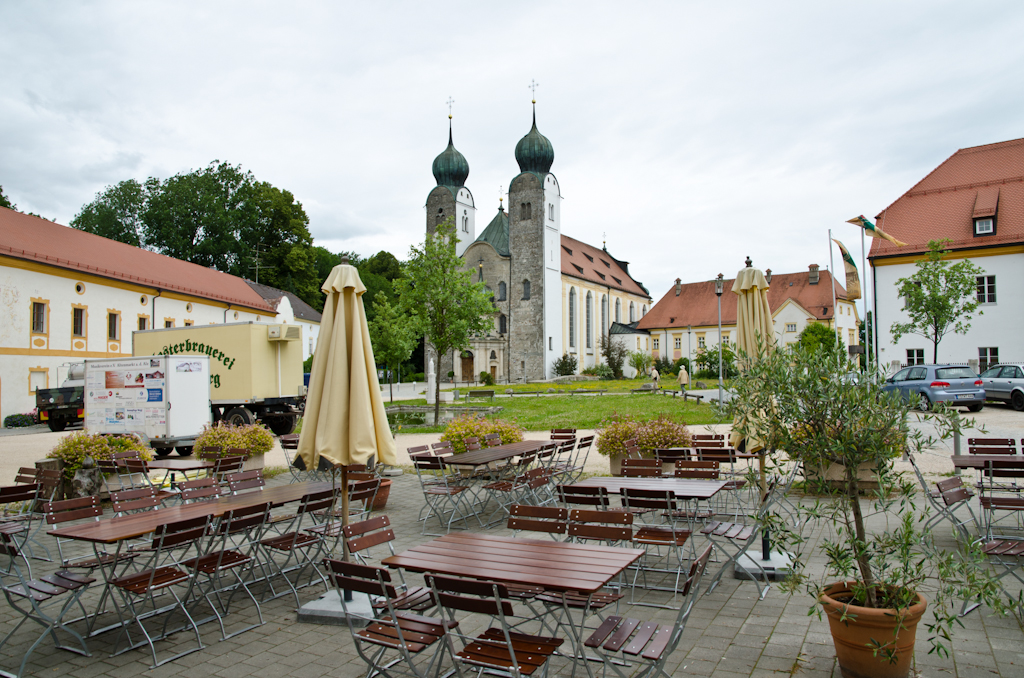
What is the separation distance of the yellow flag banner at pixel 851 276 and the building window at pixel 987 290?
28.3 feet

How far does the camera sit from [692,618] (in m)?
4.80

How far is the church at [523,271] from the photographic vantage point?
5084 centimetres

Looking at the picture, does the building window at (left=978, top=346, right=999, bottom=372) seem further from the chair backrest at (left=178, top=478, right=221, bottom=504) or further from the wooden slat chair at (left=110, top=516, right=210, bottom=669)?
the wooden slat chair at (left=110, top=516, right=210, bottom=669)

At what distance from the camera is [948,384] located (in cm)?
1988

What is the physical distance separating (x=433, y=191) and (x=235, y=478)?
1935 inches

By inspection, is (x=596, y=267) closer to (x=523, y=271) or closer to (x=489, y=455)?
(x=523, y=271)

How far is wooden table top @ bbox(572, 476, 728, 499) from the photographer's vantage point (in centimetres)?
607

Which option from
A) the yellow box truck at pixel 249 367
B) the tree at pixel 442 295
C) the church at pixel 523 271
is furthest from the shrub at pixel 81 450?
the church at pixel 523 271

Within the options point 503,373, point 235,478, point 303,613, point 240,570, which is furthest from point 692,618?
point 503,373

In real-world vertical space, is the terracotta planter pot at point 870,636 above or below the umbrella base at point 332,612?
above

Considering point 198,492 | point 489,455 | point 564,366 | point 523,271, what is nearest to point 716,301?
point 564,366

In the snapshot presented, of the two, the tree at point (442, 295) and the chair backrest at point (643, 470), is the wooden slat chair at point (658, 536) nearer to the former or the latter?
the chair backrest at point (643, 470)

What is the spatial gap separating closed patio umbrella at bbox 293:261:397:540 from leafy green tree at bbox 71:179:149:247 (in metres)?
51.8

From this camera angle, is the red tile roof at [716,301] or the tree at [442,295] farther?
the red tile roof at [716,301]
